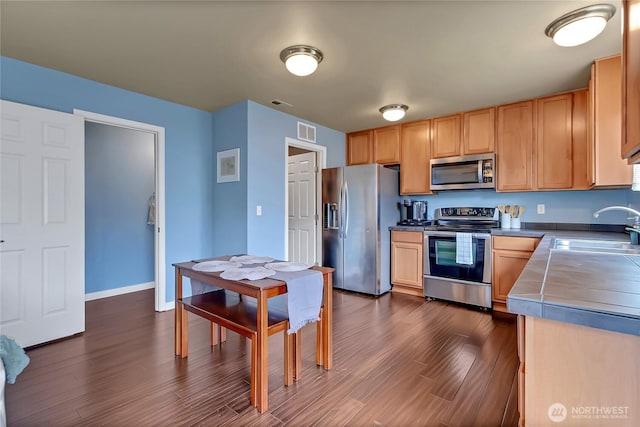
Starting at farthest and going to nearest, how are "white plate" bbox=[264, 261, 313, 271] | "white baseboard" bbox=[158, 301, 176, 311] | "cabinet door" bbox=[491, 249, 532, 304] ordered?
1. "white baseboard" bbox=[158, 301, 176, 311]
2. "cabinet door" bbox=[491, 249, 532, 304]
3. "white plate" bbox=[264, 261, 313, 271]

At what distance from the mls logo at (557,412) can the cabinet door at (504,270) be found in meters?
2.64

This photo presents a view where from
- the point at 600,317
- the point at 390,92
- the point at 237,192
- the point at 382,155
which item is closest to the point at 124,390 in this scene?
the point at 237,192

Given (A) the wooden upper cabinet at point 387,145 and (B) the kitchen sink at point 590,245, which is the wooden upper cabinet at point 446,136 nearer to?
(A) the wooden upper cabinet at point 387,145

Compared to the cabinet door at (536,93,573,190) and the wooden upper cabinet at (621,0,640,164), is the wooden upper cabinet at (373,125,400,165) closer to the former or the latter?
the cabinet door at (536,93,573,190)

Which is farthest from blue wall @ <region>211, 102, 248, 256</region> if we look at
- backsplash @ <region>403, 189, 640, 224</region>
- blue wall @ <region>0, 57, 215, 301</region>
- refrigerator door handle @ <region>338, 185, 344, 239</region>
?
backsplash @ <region>403, 189, 640, 224</region>

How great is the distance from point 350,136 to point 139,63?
306 cm

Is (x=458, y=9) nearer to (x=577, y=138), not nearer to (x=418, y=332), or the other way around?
(x=577, y=138)

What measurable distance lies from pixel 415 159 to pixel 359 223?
3.91 feet

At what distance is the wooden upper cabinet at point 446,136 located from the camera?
385cm

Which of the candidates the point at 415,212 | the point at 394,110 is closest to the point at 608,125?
the point at 394,110

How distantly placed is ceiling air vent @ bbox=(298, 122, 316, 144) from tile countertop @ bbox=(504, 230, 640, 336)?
10.4 feet

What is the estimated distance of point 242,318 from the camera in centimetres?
187

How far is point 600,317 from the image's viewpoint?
789 millimetres

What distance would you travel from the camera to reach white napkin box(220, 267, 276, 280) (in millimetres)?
1836
